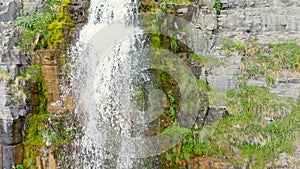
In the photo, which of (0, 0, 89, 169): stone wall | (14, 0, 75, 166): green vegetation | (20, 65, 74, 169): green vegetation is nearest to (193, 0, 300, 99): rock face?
(0, 0, 89, 169): stone wall

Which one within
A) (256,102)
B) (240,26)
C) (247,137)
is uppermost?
(240,26)

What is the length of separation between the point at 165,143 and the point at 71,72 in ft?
8.37

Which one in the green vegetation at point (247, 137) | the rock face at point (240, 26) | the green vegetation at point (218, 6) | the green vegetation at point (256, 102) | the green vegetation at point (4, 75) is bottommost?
the green vegetation at point (247, 137)

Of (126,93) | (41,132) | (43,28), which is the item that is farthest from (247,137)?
(43,28)

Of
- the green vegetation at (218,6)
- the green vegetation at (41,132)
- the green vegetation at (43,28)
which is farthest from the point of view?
the green vegetation at (218,6)

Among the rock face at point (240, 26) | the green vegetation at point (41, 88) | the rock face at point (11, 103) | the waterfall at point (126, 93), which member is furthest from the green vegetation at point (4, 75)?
the rock face at point (240, 26)

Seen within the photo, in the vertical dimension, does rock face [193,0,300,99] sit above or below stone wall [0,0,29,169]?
above

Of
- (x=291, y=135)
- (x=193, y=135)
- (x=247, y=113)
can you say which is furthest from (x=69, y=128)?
(x=291, y=135)

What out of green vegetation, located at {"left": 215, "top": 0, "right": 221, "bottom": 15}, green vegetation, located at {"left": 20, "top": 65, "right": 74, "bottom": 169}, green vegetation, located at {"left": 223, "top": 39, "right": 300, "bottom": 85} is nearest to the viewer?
green vegetation, located at {"left": 20, "top": 65, "right": 74, "bottom": 169}

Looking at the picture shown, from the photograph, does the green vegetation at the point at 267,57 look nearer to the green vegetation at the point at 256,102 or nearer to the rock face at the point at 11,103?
the green vegetation at the point at 256,102

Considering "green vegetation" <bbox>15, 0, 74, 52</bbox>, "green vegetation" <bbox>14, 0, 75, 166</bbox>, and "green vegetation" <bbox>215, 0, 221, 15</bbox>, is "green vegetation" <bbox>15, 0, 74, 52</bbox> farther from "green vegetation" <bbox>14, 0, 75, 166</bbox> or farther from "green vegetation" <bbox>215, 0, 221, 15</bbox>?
"green vegetation" <bbox>215, 0, 221, 15</bbox>

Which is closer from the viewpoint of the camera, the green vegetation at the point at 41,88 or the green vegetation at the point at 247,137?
the green vegetation at the point at 247,137

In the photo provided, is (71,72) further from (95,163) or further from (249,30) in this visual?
(249,30)

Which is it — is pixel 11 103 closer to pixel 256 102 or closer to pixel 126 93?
pixel 126 93
